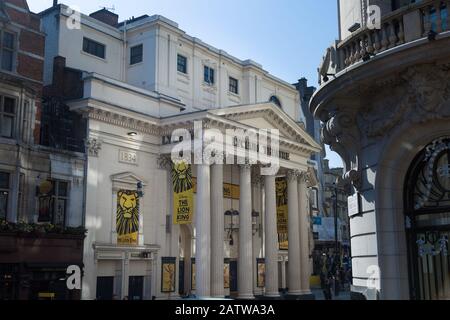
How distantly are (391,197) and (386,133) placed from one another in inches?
50.6

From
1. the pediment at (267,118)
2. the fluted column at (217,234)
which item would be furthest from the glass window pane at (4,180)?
the fluted column at (217,234)

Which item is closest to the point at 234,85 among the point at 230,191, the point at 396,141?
the point at 230,191

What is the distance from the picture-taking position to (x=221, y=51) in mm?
48719

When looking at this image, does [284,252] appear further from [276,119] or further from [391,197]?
[391,197]

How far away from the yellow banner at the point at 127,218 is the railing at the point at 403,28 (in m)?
25.7

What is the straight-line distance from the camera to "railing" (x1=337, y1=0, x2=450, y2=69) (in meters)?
10.0

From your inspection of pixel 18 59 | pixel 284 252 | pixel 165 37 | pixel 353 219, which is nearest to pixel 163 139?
pixel 165 37

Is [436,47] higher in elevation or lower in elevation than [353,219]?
higher

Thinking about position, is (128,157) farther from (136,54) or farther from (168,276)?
(136,54)

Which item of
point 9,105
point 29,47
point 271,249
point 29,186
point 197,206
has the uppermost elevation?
point 29,47

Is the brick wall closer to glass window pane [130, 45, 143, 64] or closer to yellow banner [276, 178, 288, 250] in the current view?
glass window pane [130, 45, 143, 64]

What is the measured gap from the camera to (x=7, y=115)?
29.0 m

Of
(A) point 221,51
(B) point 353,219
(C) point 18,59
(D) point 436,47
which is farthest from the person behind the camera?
(A) point 221,51

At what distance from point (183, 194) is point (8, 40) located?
13.6 meters
